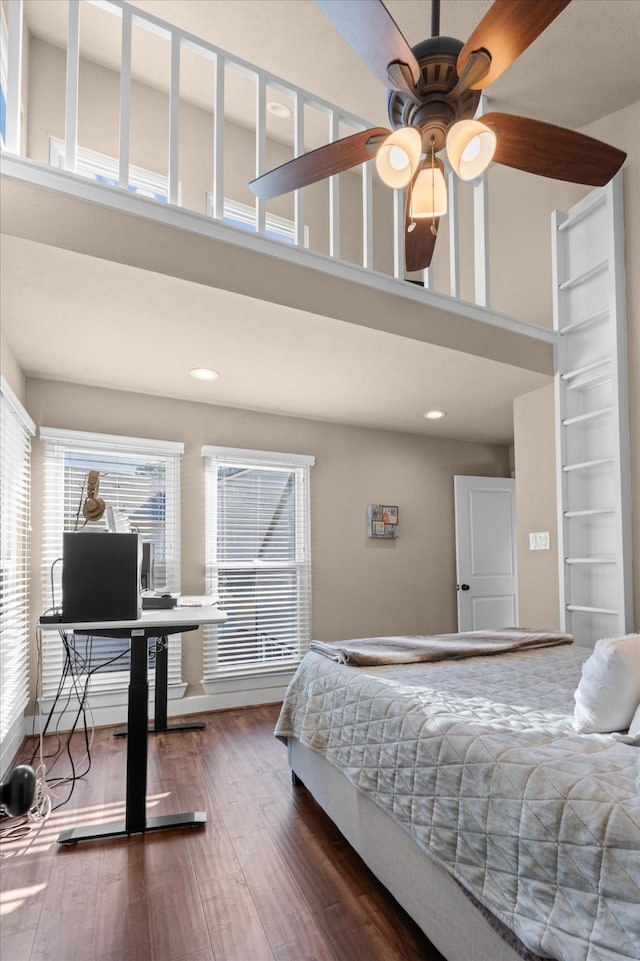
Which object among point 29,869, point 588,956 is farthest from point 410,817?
point 29,869

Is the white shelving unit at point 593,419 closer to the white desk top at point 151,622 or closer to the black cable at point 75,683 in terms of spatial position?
the white desk top at point 151,622

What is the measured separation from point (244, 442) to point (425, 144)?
2.99 m

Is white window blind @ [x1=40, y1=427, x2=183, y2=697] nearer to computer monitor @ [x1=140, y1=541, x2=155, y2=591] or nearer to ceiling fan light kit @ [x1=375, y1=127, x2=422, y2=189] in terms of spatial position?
computer monitor @ [x1=140, y1=541, x2=155, y2=591]

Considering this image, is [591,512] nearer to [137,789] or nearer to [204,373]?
[204,373]

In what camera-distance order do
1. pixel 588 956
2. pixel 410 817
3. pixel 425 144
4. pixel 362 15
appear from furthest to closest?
1. pixel 425 144
2. pixel 410 817
3. pixel 362 15
4. pixel 588 956

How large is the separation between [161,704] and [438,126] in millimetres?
3605

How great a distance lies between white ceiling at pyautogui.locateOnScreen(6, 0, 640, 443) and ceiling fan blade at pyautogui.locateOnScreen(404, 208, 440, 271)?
0.71m

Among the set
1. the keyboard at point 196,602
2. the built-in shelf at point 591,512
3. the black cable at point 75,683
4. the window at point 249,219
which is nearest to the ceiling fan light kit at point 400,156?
the built-in shelf at point 591,512

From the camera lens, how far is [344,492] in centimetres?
493

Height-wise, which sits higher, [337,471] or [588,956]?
[337,471]

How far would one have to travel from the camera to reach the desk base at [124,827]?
2293 millimetres

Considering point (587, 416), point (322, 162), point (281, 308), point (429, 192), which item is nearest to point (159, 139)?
point (281, 308)

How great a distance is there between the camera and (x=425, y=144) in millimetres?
1800

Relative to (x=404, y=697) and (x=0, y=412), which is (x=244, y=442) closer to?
(x=0, y=412)
